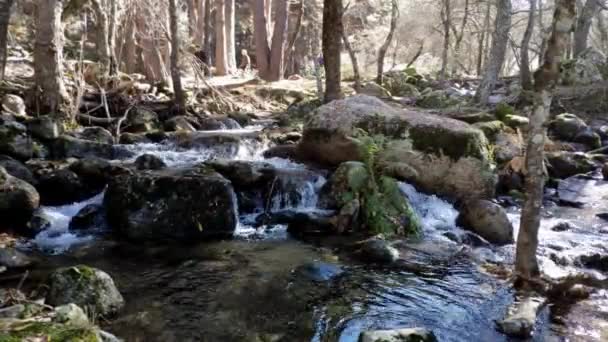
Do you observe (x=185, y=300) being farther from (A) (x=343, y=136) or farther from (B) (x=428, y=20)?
(B) (x=428, y=20)

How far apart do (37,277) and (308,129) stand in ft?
18.8

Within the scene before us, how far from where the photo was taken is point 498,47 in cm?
1550

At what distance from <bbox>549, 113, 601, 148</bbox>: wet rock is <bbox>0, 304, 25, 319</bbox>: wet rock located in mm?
13847

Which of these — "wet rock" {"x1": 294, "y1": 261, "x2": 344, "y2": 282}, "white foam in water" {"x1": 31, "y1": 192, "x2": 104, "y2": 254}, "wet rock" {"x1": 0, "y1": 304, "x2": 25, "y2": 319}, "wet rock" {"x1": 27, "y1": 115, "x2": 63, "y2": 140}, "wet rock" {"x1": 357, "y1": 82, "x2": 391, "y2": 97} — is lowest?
"wet rock" {"x1": 294, "y1": 261, "x2": 344, "y2": 282}

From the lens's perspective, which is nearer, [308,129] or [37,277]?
[37,277]

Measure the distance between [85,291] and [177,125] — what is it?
30.2 feet

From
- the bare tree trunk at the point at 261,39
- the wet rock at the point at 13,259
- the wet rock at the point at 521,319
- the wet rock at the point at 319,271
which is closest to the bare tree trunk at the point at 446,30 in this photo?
the bare tree trunk at the point at 261,39

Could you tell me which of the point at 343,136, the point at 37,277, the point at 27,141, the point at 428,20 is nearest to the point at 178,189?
the point at 37,277

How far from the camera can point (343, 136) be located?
32.1 feet

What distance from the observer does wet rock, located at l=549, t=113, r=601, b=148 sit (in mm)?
13984

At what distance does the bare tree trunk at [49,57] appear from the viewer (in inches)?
452

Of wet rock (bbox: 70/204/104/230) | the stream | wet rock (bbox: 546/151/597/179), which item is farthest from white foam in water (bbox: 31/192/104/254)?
wet rock (bbox: 546/151/597/179)

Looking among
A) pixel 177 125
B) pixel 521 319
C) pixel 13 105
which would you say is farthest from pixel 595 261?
pixel 13 105

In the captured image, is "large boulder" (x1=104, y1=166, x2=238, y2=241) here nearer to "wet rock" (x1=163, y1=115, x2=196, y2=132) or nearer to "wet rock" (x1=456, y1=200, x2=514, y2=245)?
"wet rock" (x1=456, y1=200, x2=514, y2=245)
